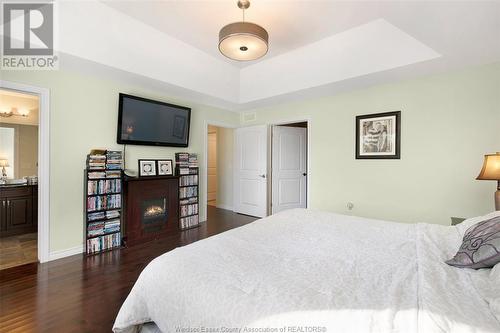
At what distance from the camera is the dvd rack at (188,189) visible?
160 inches

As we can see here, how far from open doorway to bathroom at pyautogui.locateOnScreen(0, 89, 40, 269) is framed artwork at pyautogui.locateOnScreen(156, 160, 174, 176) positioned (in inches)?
72.9

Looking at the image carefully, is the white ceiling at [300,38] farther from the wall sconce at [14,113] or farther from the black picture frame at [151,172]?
the wall sconce at [14,113]

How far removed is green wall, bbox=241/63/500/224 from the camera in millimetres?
2822

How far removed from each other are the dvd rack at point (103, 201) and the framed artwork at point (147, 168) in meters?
0.36

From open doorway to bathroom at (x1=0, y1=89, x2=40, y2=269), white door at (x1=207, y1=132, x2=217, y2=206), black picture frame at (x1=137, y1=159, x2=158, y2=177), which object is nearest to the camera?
open doorway to bathroom at (x1=0, y1=89, x2=40, y2=269)

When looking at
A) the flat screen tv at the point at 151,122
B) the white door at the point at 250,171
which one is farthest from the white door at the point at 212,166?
the flat screen tv at the point at 151,122

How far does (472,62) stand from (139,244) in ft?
15.8

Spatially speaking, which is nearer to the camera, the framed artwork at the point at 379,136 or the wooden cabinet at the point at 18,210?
the framed artwork at the point at 379,136

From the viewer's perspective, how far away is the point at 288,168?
16.7 ft

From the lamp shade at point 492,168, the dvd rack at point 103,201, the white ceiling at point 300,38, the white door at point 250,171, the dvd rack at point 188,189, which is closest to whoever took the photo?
the white ceiling at point 300,38

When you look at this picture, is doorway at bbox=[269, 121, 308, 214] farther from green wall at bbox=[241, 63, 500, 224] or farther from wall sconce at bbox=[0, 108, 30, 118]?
wall sconce at bbox=[0, 108, 30, 118]

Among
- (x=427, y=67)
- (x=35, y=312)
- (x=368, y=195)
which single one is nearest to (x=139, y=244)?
(x=35, y=312)

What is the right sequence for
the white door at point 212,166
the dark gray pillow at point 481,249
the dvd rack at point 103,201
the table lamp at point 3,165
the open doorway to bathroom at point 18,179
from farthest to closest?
the white door at point 212,166 → the table lamp at point 3,165 → the open doorway to bathroom at point 18,179 → the dvd rack at point 103,201 → the dark gray pillow at point 481,249

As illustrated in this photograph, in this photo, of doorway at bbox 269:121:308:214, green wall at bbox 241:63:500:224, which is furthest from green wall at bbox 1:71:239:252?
green wall at bbox 241:63:500:224
